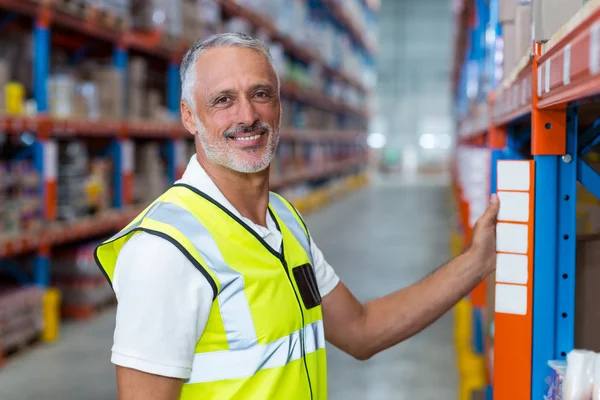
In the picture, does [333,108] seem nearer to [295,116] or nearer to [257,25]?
[295,116]

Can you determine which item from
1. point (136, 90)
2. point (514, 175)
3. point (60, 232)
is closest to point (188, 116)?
point (514, 175)

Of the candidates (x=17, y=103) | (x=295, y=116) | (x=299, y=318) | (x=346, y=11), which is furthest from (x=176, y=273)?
(x=346, y=11)

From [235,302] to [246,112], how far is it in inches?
17.7

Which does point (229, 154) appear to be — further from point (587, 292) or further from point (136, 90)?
point (136, 90)

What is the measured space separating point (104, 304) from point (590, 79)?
17.7 ft

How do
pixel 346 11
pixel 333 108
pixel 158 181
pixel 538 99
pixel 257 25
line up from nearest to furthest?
pixel 538 99 → pixel 158 181 → pixel 257 25 → pixel 346 11 → pixel 333 108

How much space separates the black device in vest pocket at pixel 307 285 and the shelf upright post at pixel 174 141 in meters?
5.39

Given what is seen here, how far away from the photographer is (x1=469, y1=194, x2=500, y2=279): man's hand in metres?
1.69

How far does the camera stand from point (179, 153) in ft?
23.5

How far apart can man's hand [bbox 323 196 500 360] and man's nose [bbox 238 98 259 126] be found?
24.2 inches

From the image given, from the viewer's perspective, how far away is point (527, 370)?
62.7 inches

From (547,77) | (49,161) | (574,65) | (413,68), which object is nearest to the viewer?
(574,65)

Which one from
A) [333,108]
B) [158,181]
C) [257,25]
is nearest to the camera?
[158,181]

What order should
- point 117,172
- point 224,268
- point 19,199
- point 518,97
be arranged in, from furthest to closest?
point 117,172 → point 19,199 → point 518,97 → point 224,268
